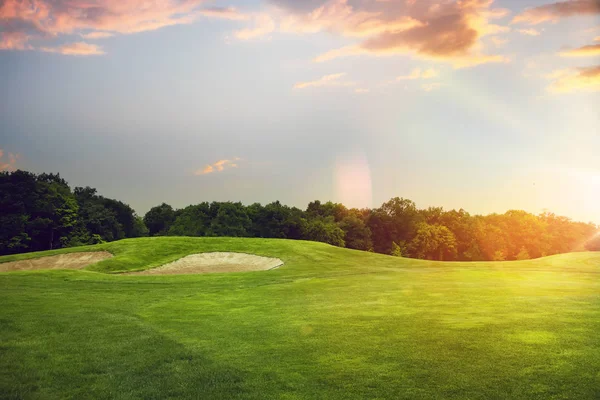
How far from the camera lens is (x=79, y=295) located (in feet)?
60.5

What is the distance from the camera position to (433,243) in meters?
113

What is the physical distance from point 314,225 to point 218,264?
63.9 meters

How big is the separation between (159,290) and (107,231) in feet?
250

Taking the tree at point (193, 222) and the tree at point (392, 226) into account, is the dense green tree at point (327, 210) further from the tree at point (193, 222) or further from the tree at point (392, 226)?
the tree at point (193, 222)

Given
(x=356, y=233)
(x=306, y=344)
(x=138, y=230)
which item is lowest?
(x=306, y=344)

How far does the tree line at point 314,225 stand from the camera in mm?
80500

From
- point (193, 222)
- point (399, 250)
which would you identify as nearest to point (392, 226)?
point (399, 250)

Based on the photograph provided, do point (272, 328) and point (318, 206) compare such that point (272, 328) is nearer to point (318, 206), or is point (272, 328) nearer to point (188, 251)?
point (188, 251)

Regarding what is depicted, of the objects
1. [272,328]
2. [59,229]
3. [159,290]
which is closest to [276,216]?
[59,229]

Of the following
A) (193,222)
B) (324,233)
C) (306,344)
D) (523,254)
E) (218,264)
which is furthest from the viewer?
(523,254)

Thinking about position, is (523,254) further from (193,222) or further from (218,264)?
(218,264)

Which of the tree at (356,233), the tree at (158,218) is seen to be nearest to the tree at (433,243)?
the tree at (356,233)

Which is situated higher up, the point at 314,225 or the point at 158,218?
the point at 158,218

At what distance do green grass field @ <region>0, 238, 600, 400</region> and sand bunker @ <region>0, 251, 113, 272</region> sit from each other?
2308 centimetres
